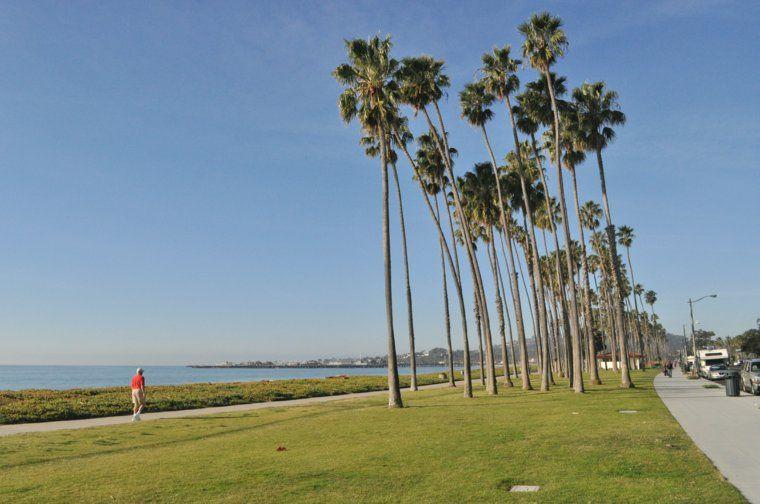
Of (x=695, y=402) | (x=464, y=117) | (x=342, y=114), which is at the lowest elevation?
(x=695, y=402)

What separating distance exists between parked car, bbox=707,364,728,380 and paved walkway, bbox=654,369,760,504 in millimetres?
18797

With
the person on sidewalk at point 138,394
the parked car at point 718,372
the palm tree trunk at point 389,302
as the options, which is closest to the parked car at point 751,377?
the parked car at point 718,372

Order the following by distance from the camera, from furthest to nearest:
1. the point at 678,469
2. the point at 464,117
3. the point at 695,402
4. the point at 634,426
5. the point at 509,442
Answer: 1. the point at 464,117
2. the point at 695,402
3. the point at 634,426
4. the point at 509,442
5. the point at 678,469

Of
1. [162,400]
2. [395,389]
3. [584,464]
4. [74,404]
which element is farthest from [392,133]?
[584,464]

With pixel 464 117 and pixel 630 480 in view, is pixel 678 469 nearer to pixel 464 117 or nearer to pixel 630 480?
pixel 630 480

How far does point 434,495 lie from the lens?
893 cm

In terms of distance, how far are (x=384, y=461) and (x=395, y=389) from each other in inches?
557

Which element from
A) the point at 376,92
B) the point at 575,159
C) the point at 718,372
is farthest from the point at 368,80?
the point at 718,372

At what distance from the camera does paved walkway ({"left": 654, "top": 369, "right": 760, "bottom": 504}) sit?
32.3 feet

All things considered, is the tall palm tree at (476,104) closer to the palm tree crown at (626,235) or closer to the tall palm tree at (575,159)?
the tall palm tree at (575,159)

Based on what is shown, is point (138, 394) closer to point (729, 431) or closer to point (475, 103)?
point (729, 431)

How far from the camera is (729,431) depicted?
1562 centimetres

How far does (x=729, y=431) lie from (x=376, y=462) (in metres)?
10.2

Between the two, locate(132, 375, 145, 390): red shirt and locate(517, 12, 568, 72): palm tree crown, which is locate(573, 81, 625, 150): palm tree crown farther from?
locate(132, 375, 145, 390): red shirt
